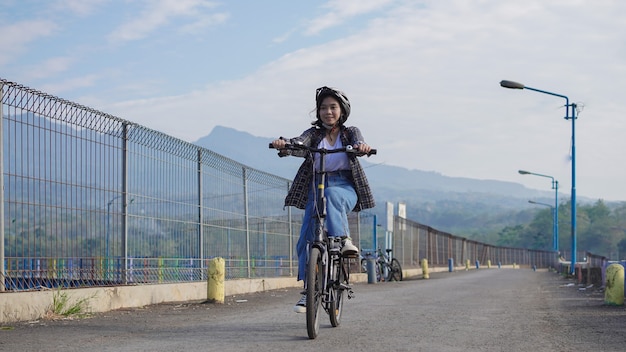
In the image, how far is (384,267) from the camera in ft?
93.5

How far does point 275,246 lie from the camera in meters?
19.5

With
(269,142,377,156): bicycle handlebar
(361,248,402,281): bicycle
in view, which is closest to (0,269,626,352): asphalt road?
(269,142,377,156): bicycle handlebar

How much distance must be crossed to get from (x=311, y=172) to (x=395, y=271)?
21.3 m

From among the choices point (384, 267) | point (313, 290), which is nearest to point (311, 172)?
point (313, 290)

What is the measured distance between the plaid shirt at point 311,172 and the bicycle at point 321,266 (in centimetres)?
Result: 16

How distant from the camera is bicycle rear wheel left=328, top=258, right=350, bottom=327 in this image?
321 inches

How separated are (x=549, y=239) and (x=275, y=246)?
176 m

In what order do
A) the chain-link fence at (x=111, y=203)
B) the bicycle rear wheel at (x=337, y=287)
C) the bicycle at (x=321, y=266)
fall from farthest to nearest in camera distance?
1. the chain-link fence at (x=111, y=203)
2. the bicycle rear wheel at (x=337, y=287)
3. the bicycle at (x=321, y=266)

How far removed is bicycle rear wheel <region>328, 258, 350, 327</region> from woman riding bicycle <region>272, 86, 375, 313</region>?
197 mm

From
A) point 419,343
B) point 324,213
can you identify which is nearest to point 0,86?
point 324,213

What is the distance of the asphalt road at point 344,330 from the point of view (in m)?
7.33

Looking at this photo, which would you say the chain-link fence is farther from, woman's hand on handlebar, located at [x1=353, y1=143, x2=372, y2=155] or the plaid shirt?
woman's hand on handlebar, located at [x1=353, y1=143, x2=372, y2=155]

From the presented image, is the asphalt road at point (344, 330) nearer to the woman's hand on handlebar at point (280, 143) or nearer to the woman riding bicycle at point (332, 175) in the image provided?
the woman riding bicycle at point (332, 175)

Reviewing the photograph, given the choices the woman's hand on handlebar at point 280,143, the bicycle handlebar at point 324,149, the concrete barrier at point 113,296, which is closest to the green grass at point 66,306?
the concrete barrier at point 113,296
